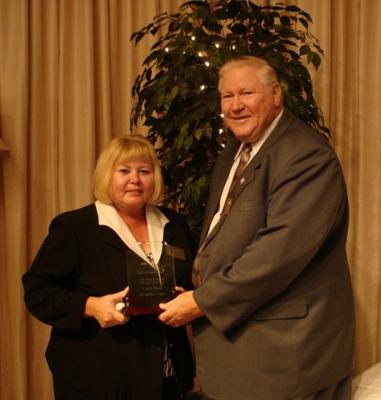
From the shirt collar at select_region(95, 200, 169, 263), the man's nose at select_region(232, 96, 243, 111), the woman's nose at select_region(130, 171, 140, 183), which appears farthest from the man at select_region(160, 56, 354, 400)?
the woman's nose at select_region(130, 171, 140, 183)

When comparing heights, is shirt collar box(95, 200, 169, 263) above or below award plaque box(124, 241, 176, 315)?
above

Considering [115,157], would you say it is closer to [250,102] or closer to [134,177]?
[134,177]

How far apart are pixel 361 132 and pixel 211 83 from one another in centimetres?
109

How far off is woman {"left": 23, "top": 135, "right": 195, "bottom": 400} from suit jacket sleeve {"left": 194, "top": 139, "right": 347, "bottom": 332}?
1.15 ft

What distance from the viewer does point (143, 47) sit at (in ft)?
10.2

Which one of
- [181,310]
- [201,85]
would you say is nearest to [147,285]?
[181,310]

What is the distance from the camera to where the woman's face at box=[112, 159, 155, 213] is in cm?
192

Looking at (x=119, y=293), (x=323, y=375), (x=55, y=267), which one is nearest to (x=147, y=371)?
(x=119, y=293)

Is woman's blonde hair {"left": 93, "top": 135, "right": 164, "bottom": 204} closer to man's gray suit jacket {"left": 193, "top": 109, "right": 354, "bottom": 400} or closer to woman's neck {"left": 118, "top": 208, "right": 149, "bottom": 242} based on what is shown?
woman's neck {"left": 118, "top": 208, "right": 149, "bottom": 242}

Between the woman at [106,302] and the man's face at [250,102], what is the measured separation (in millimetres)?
403

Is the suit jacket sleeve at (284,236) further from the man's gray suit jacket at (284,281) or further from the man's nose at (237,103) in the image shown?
the man's nose at (237,103)

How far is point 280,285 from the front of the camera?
149 cm

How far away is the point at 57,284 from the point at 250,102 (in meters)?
0.87

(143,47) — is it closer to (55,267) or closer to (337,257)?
(55,267)
